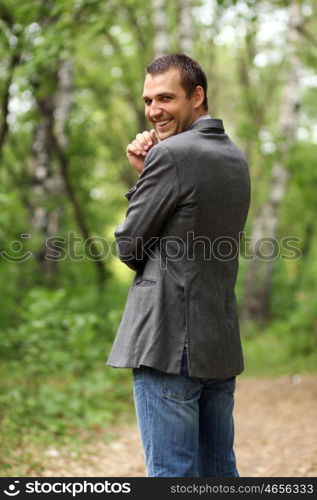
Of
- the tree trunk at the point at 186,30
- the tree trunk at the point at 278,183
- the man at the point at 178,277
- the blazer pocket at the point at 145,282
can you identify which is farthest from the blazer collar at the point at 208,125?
the tree trunk at the point at 278,183

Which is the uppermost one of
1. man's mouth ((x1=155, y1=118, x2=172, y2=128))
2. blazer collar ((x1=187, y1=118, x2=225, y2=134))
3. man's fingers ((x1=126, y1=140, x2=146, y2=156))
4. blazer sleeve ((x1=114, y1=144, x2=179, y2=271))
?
man's mouth ((x1=155, y1=118, x2=172, y2=128))

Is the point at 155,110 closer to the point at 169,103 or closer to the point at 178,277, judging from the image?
the point at 169,103

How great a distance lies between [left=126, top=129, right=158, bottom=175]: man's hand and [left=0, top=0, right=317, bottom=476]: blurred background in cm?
303

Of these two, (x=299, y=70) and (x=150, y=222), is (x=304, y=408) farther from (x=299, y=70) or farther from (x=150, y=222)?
(x=299, y=70)

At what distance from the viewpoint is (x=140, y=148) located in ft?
9.07

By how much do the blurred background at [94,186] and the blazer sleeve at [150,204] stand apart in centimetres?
299

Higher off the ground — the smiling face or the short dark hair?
the short dark hair

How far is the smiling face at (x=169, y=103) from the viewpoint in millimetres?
2668

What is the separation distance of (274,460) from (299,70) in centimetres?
1109

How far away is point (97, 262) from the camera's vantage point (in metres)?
14.2

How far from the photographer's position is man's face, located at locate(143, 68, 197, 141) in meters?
2.67

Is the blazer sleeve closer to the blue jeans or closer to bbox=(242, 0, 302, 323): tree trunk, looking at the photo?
the blue jeans

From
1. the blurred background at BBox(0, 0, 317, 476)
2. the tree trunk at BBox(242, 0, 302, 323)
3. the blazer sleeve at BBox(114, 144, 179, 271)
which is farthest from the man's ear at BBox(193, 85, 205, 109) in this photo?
the tree trunk at BBox(242, 0, 302, 323)

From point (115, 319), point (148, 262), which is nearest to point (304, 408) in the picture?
point (115, 319)
